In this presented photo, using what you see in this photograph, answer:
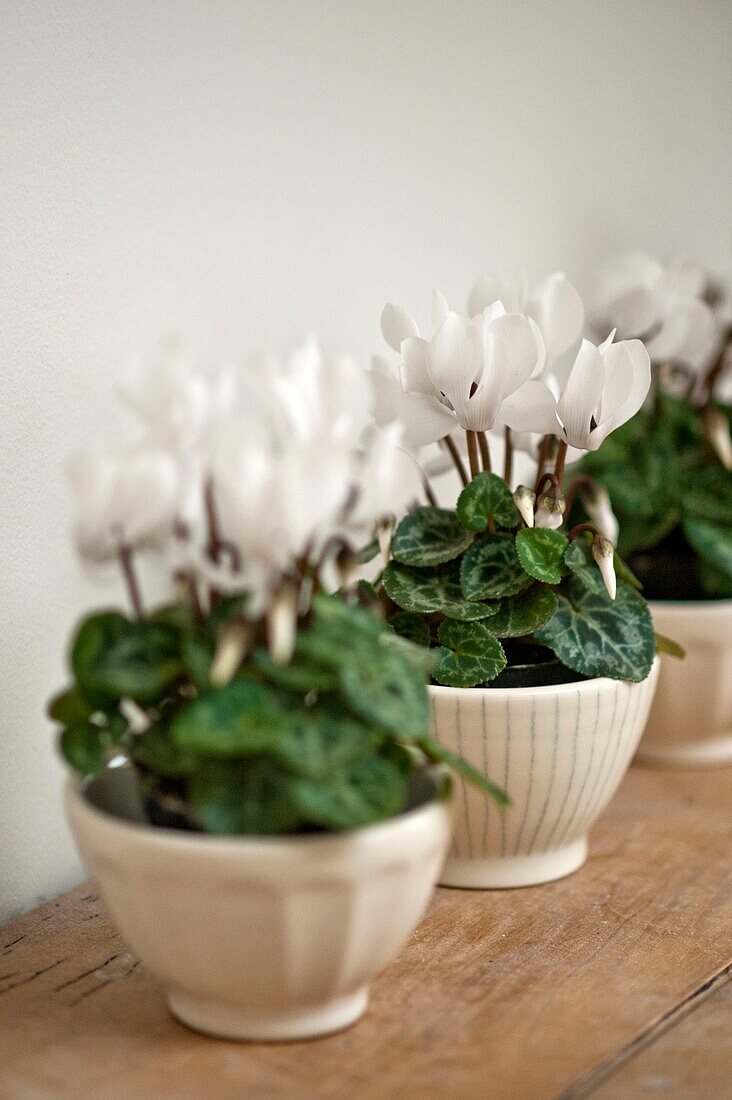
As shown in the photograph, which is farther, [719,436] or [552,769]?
[719,436]

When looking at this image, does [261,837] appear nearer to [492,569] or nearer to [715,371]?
[492,569]

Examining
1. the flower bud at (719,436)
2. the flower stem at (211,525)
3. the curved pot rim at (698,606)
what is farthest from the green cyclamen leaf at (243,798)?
the flower bud at (719,436)

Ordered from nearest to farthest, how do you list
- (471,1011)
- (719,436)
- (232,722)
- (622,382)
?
(232,722)
(471,1011)
(622,382)
(719,436)

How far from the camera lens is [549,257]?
139cm

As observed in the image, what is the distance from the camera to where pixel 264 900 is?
1.97 ft

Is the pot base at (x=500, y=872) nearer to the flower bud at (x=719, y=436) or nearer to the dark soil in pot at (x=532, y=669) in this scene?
the dark soil in pot at (x=532, y=669)

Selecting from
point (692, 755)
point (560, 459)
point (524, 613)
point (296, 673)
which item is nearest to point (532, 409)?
point (560, 459)

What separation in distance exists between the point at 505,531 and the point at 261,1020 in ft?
1.33

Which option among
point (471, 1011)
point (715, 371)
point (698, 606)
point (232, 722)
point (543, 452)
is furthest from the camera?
point (715, 371)

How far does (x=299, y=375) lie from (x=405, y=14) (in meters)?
0.62

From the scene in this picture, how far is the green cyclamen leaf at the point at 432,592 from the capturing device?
875mm

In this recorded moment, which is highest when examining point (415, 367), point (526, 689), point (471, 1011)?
point (415, 367)

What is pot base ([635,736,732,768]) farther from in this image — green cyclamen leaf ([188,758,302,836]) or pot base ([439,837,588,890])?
green cyclamen leaf ([188,758,302,836])

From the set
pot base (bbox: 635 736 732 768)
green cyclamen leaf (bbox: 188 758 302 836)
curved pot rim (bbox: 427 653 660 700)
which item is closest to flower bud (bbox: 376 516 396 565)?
curved pot rim (bbox: 427 653 660 700)
